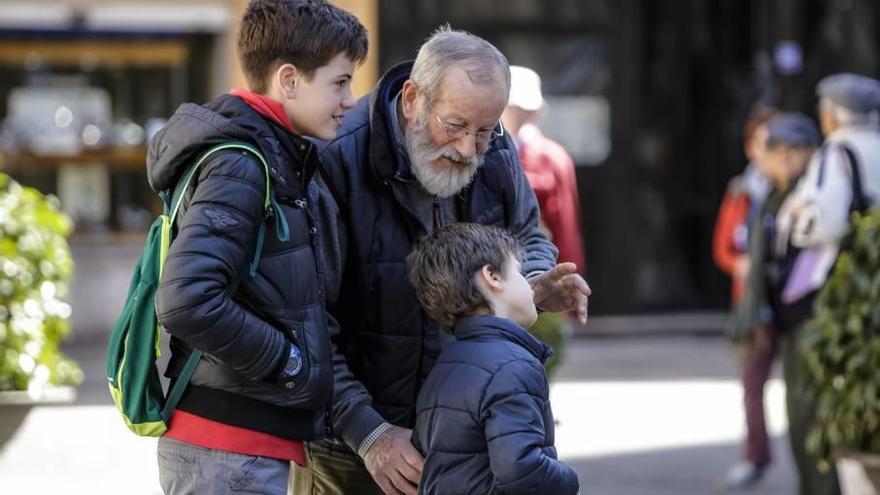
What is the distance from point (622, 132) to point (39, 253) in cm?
803

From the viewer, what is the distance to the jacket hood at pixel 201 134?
370cm

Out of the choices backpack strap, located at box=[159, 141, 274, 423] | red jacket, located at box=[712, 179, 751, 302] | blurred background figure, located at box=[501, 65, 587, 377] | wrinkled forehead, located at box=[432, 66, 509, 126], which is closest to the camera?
backpack strap, located at box=[159, 141, 274, 423]

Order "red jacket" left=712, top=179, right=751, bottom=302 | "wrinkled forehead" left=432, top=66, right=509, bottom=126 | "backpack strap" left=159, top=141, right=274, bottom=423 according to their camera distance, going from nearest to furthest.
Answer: "backpack strap" left=159, top=141, right=274, bottom=423 → "wrinkled forehead" left=432, top=66, right=509, bottom=126 → "red jacket" left=712, top=179, right=751, bottom=302

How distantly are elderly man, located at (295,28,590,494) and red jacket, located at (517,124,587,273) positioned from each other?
3645mm

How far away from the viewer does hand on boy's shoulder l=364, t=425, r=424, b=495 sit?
3.90 metres

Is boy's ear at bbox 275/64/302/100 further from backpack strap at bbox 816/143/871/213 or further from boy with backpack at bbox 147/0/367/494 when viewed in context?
backpack strap at bbox 816/143/871/213

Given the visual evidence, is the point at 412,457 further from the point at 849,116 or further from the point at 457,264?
the point at 849,116

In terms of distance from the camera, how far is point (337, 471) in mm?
4324

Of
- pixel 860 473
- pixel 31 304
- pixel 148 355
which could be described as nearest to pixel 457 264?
pixel 148 355

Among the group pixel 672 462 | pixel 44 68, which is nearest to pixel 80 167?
pixel 44 68

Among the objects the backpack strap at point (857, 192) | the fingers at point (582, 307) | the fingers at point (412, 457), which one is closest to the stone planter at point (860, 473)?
the backpack strap at point (857, 192)

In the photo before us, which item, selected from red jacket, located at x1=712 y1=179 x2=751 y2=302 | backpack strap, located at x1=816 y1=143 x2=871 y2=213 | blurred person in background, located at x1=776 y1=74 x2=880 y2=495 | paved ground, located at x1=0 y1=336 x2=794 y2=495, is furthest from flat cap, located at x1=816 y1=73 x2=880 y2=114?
paved ground, located at x1=0 y1=336 x2=794 y2=495

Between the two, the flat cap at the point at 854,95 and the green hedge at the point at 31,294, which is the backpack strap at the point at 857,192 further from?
the green hedge at the point at 31,294

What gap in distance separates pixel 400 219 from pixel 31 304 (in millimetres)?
3454
